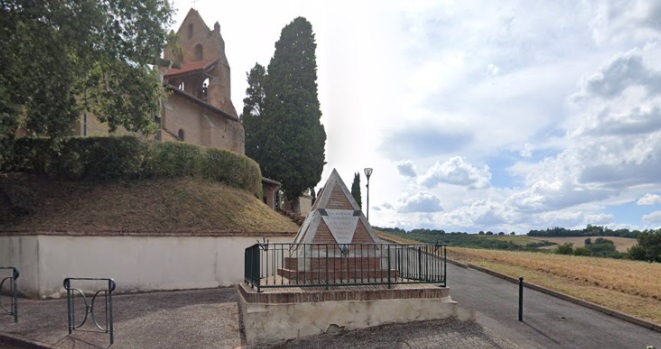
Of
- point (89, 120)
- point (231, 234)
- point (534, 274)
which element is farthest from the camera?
point (89, 120)

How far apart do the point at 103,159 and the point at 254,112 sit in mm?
21111

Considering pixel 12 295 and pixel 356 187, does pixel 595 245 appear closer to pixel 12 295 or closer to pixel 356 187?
pixel 356 187

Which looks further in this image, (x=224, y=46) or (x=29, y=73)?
(x=224, y=46)

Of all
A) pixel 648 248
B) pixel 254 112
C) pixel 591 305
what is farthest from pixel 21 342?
pixel 648 248

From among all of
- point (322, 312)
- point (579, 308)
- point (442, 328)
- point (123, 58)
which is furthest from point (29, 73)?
point (579, 308)

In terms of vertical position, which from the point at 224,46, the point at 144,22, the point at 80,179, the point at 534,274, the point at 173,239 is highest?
the point at 224,46

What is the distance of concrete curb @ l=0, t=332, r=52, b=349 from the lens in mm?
7306

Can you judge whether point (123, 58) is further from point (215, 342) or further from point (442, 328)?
point (442, 328)

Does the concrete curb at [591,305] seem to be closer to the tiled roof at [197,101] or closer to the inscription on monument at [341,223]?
the inscription on monument at [341,223]

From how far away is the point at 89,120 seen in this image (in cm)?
2152

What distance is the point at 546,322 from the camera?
10109mm

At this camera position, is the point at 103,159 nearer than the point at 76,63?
No

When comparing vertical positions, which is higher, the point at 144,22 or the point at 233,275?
the point at 144,22

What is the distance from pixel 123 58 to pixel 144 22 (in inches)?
54.1
